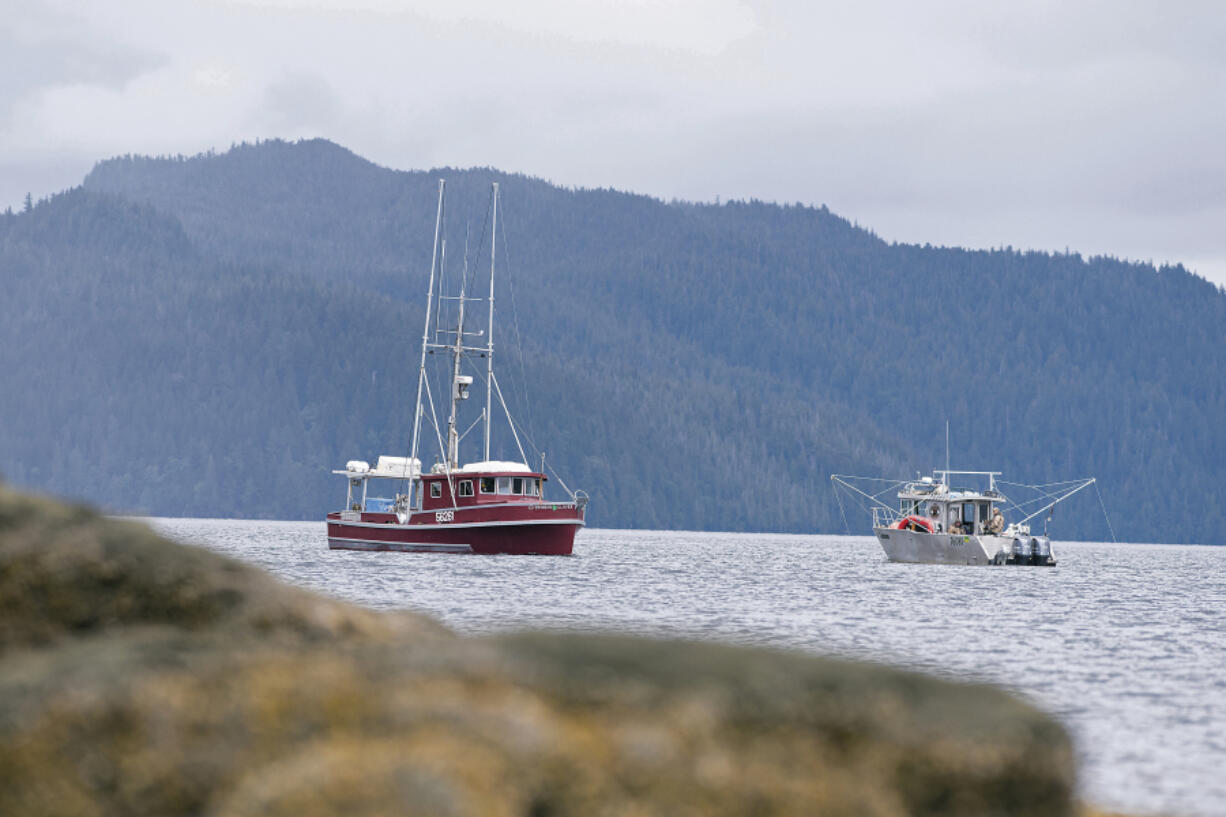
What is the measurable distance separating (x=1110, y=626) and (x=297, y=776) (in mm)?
40021

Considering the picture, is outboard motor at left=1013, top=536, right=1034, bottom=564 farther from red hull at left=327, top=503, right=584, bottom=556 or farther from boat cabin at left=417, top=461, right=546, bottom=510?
boat cabin at left=417, top=461, right=546, bottom=510

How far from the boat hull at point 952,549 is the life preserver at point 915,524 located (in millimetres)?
244

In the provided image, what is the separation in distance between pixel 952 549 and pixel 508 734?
3657 inches

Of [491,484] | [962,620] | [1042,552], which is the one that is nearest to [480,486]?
[491,484]

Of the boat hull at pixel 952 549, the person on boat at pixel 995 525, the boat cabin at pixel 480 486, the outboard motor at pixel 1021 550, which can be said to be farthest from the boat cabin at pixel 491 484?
the outboard motor at pixel 1021 550

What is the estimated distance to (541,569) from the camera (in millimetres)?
66375

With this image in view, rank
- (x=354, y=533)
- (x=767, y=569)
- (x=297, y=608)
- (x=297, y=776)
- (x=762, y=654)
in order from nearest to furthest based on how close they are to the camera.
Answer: (x=297, y=776) → (x=762, y=654) → (x=297, y=608) → (x=354, y=533) → (x=767, y=569)

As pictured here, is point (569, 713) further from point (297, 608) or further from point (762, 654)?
point (297, 608)

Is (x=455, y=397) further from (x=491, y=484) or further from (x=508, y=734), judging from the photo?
(x=508, y=734)

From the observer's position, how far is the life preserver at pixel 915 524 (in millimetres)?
96625

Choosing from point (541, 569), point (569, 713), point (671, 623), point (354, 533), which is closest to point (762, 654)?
point (569, 713)

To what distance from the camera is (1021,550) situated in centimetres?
9856

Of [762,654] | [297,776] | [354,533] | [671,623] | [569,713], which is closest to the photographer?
[297,776]

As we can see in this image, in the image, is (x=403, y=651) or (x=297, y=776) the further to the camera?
(x=403, y=651)
